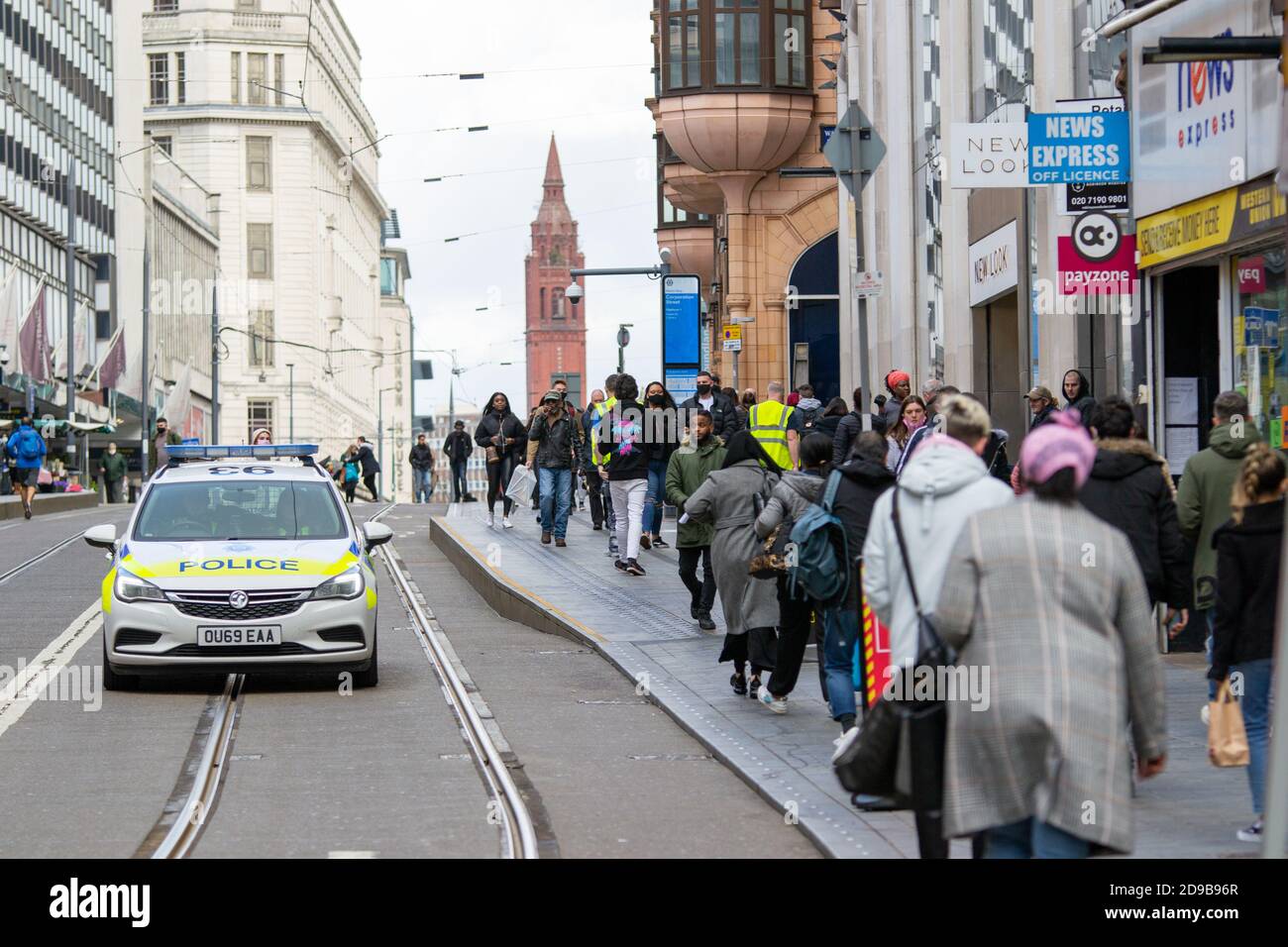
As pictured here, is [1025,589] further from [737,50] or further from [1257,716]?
[737,50]

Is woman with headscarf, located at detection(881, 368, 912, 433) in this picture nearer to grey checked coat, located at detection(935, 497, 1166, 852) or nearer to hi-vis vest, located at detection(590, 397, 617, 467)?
hi-vis vest, located at detection(590, 397, 617, 467)

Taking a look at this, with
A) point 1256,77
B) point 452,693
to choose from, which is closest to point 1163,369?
point 1256,77

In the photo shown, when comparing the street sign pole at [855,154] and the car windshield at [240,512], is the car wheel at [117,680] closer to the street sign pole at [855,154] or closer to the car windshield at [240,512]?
the car windshield at [240,512]

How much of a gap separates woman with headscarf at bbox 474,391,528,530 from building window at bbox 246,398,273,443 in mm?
83833

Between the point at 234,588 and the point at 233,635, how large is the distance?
0.29m

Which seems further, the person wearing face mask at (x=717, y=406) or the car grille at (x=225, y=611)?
the person wearing face mask at (x=717, y=406)

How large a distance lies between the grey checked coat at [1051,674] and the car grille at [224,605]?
8.31 meters

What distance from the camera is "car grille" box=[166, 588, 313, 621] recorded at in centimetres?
1348

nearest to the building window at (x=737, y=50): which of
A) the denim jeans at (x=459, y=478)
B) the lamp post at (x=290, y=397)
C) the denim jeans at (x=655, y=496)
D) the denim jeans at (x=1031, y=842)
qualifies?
the denim jeans at (x=459, y=478)

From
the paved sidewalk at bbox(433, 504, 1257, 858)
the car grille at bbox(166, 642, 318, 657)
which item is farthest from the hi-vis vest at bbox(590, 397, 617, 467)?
the car grille at bbox(166, 642, 318, 657)

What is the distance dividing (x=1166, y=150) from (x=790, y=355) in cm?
3291

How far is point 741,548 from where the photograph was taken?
12.9 meters

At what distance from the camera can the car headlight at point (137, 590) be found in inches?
530
